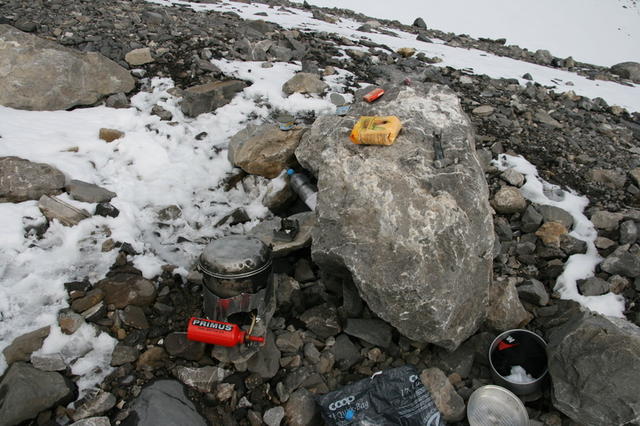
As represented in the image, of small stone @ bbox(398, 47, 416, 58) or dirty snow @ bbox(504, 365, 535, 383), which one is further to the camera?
small stone @ bbox(398, 47, 416, 58)

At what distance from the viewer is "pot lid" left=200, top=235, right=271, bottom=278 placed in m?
3.09

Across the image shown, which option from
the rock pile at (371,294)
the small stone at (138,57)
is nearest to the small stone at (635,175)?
the rock pile at (371,294)

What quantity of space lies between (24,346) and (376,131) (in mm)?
2993

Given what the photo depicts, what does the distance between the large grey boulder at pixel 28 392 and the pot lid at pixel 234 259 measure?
1153 mm

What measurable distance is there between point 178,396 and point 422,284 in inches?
71.5

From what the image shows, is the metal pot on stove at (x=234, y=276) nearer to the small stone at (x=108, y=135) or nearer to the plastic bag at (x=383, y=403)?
the plastic bag at (x=383, y=403)

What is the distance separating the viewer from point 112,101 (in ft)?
18.0

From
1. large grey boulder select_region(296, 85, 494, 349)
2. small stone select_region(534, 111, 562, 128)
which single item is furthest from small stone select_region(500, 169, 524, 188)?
small stone select_region(534, 111, 562, 128)

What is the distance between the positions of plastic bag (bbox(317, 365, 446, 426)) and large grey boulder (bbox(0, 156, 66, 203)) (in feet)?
10.4

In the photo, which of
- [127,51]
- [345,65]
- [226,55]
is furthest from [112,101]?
[345,65]

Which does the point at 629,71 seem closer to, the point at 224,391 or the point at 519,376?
the point at 519,376

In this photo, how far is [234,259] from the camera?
10.2 feet

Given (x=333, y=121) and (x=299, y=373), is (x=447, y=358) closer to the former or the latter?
(x=299, y=373)

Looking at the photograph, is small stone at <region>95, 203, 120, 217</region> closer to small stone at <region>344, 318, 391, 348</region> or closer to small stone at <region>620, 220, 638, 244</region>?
small stone at <region>344, 318, 391, 348</region>
